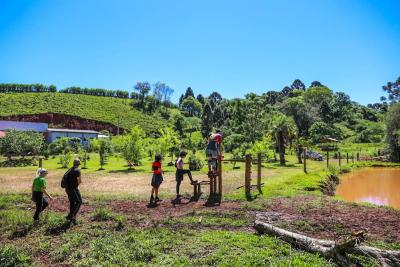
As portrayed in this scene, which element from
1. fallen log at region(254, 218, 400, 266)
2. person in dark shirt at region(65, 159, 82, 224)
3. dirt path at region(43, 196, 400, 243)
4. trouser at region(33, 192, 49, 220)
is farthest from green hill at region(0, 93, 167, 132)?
fallen log at region(254, 218, 400, 266)

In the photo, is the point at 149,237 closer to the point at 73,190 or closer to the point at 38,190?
the point at 73,190

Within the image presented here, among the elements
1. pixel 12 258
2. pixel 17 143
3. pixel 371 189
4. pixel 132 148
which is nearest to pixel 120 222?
pixel 12 258

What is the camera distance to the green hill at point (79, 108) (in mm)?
85250

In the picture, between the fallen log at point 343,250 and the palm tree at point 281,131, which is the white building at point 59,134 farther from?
the fallen log at point 343,250

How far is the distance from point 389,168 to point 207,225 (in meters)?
30.2

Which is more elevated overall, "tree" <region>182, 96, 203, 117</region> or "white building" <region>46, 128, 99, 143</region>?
"tree" <region>182, 96, 203, 117</region>

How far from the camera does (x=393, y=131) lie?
35750 millimetres

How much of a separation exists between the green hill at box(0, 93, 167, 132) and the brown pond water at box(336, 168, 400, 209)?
61528mm

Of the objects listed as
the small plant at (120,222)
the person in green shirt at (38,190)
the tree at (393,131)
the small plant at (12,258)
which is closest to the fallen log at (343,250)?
the small plant at (120,222)

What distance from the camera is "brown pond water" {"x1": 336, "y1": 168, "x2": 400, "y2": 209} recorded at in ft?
57.3

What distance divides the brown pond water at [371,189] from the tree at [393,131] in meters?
10.6

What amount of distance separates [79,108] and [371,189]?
282ft

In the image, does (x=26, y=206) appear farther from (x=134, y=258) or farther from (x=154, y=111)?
(x=154, y=111)

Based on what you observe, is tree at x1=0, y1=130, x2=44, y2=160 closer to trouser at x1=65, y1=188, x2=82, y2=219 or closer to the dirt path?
the dirt path
